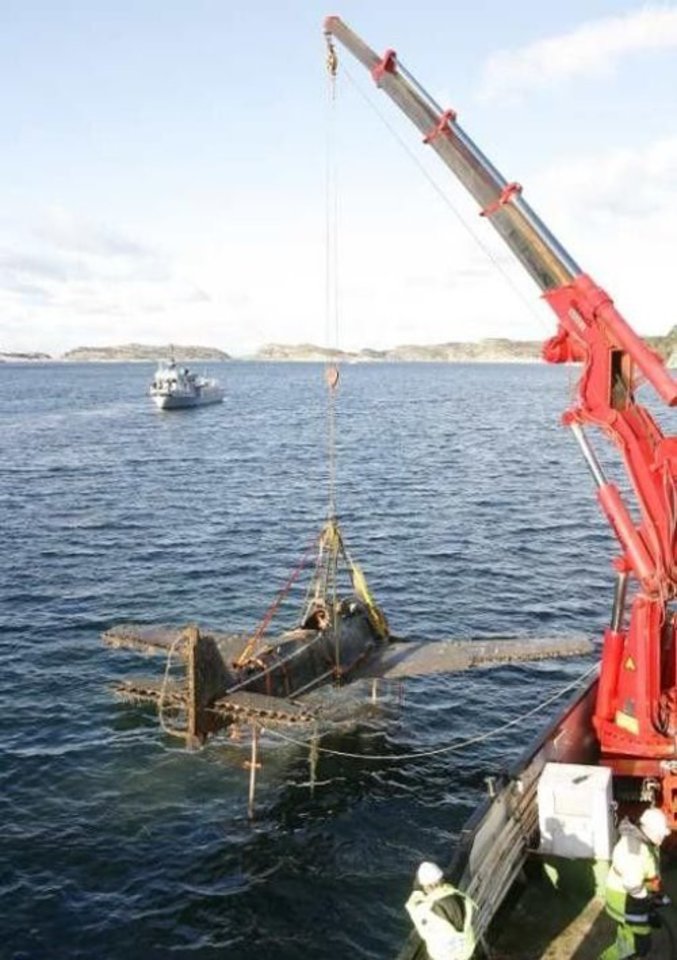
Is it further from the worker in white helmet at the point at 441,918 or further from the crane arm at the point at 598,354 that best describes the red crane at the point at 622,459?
the worker in white helmet at the point at 441,918

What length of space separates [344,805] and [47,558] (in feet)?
85.3

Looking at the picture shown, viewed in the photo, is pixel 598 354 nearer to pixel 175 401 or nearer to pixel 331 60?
pixel 331 60

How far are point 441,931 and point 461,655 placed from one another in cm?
1174

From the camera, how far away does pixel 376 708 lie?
2509 centimetres

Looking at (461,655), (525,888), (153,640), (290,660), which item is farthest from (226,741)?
(525,888)

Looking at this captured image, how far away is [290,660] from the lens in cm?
2080

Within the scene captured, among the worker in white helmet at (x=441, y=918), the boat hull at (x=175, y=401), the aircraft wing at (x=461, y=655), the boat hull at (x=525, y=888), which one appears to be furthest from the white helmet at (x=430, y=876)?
the boat hull at (x=175, y=401)

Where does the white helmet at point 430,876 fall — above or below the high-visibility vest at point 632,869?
above

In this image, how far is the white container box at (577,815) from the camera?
13.4 m

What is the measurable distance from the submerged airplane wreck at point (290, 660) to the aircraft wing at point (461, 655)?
27 mm

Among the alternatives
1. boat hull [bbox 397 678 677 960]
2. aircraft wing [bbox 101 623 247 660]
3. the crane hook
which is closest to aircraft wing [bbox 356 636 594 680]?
aircraft wing [bbox 101 623 247 660]

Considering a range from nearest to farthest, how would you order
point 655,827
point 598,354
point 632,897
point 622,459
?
point 632,897 → point 655,827 → point 598,354 → point 622,459

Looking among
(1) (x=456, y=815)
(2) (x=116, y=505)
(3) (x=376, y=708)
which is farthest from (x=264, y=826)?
(2) (x=116, y=505)

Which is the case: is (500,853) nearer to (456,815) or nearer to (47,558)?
(456,815)
